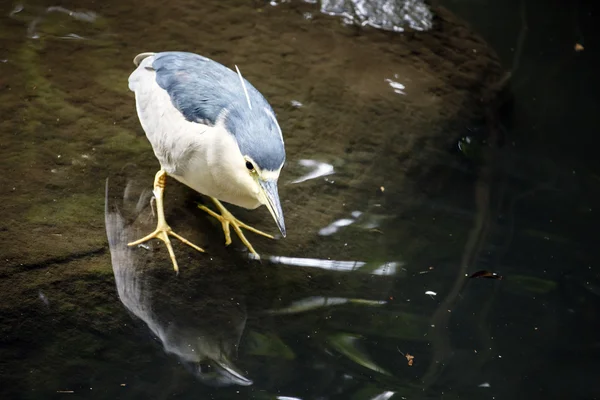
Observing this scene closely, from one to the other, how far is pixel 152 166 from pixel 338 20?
1.73m

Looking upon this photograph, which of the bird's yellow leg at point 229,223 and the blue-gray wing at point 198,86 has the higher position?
the blue-gray wing at point 198,86

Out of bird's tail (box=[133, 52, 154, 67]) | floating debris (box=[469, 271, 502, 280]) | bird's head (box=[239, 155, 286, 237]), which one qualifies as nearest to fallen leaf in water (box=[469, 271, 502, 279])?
floating debris (box=[469, 271, 502, 280])

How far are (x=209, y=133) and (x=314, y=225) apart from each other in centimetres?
72

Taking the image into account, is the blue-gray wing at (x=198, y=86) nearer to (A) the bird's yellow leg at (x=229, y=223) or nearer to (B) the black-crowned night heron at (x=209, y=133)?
(B) the black-crowned night heron at (x=209, y=133)

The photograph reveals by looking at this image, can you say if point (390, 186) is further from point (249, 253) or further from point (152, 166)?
point (152, 166)

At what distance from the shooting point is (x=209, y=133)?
2557 millimetres

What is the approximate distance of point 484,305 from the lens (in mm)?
2879

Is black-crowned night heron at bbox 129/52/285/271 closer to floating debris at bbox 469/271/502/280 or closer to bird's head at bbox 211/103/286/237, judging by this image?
bird's head at bbox 211/103/286/237

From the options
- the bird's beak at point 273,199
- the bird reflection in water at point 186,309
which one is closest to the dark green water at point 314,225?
the bird reflection in water at point 186,309

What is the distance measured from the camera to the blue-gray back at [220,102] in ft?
7.94

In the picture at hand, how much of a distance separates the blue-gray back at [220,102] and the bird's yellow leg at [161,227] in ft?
1.17

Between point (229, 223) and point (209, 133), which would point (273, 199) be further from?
point (229, 223)

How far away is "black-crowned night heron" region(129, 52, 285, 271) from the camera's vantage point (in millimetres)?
2449

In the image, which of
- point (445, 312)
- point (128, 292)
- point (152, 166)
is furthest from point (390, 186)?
point (128, 292)
